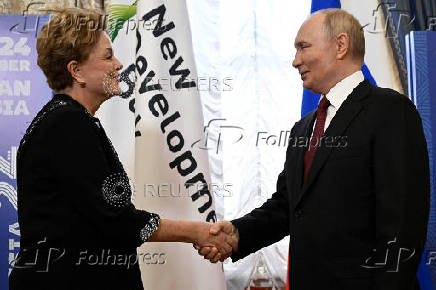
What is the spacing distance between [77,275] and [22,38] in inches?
76.5

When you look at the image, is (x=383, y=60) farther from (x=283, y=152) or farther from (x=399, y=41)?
(x=283, y=152)

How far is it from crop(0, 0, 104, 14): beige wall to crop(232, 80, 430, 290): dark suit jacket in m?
2.22

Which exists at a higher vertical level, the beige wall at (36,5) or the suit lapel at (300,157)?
the beige wall at (36,5)

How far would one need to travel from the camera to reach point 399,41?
11.9 feet

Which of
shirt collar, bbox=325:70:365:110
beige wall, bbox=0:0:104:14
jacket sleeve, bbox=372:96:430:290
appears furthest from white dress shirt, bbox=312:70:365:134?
beige wall, bbox=0:0:104:14

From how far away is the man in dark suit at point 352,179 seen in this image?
6.13 feet

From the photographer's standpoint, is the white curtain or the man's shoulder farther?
the white curtain

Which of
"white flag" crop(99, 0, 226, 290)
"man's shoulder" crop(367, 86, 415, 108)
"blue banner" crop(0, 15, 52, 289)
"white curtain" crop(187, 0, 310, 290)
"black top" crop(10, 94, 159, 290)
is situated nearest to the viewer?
"black top" crop(10, 94, 159, 290)

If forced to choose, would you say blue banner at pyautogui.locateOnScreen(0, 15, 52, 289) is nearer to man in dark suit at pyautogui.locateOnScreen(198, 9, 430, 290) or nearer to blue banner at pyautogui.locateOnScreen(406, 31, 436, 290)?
man in dark suit at pyautogui.locateOnScreen(198, 9, 430, 290)

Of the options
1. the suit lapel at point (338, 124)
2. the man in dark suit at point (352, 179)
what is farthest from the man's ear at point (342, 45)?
the suit lapel at point (338, 124)

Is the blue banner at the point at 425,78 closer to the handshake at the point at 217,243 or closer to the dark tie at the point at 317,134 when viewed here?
the dark tie at the point at 317,134

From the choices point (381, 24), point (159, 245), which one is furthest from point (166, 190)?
point (381, 24)

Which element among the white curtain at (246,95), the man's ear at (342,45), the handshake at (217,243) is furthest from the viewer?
the white curtain at (246,95)

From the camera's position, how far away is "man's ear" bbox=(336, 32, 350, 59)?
7.29ft
